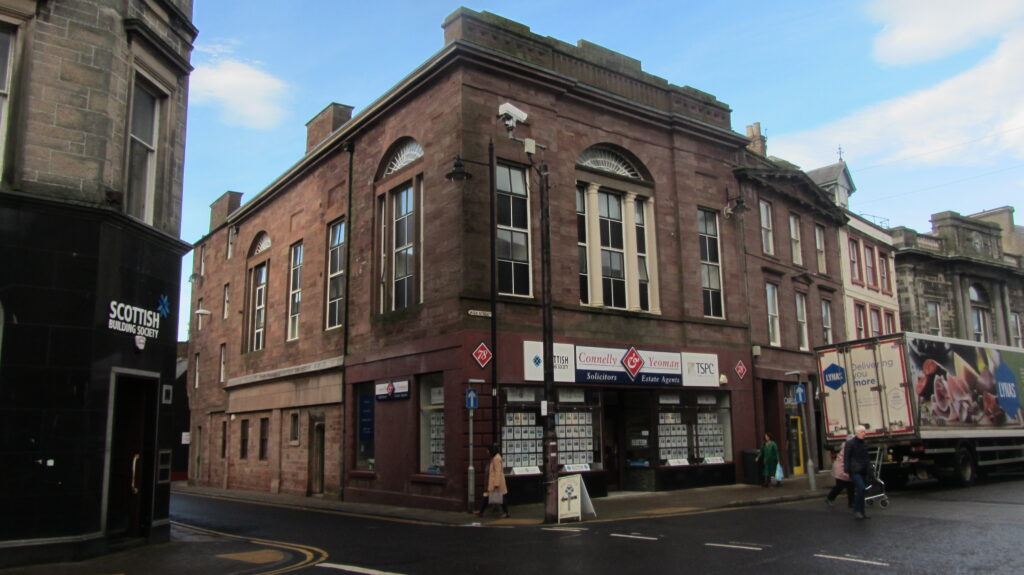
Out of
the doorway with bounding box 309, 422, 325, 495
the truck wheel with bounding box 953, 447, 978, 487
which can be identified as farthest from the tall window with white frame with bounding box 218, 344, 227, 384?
the truck wheel with bounding box 953, 447, 978, 487

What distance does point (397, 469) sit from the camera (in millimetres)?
20734

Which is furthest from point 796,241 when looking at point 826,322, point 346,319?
point 346,319

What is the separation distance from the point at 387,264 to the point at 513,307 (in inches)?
195

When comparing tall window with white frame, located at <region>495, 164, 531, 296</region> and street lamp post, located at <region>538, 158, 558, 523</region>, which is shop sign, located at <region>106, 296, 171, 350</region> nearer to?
street lamp post, located at <region>538, 158, 558, 523</region>

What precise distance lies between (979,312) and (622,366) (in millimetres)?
33170

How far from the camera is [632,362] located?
21.5 meters

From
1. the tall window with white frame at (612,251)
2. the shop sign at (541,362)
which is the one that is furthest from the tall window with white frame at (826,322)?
the shop sign at (541,362)

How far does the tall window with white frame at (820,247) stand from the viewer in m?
31.3

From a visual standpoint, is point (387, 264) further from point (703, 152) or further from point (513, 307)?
point (703, 152)

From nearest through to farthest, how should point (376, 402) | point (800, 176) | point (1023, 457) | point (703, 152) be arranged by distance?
point (376, 402), point (1023, 457), point (703, 152), point (800, 176)

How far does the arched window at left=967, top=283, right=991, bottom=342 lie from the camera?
43.2 metres

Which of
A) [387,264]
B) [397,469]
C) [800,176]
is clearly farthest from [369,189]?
[800,176]

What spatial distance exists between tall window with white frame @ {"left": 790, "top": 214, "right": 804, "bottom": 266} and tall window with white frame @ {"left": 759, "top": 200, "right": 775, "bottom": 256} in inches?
66.6

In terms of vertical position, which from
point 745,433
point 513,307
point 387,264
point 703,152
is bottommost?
point 745,433
